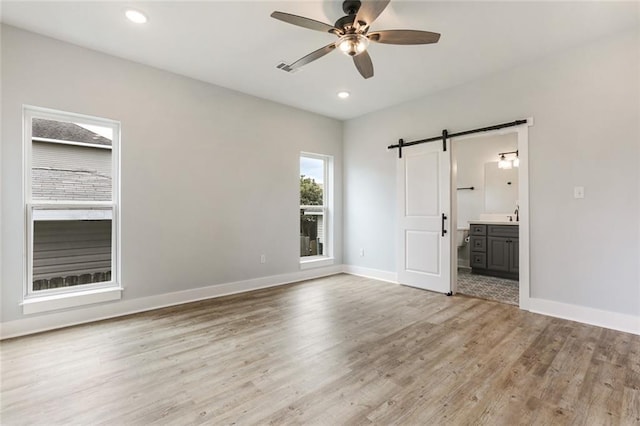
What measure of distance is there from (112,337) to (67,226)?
1.31 meters

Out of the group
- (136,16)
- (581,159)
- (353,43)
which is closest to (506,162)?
(581,159)

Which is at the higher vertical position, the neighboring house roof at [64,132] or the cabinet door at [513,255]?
the neighboring house roof at [64,132]

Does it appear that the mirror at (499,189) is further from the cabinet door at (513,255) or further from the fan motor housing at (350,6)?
the fan motor housing at (350,6)

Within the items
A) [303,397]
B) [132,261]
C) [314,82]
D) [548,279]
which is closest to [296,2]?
[314,82]

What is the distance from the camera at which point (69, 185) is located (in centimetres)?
317

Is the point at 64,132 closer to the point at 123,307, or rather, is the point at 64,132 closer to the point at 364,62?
the point at 123,307

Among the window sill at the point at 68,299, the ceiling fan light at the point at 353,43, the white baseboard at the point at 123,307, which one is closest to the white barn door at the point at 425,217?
the white baseboard at the point at 123,307

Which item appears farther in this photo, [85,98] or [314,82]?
[314,82]

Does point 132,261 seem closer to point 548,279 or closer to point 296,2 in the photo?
point 296,2

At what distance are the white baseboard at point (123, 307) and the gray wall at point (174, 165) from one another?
0.08 metres

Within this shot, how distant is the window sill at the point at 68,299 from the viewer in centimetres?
286

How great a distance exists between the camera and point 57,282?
3.13 m

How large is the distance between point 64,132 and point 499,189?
6655 mm

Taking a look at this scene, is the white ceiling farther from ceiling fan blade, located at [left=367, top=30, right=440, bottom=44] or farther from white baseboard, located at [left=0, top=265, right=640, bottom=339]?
white baseboard, located at [left=0, top=265, right=640, bottom=339]
